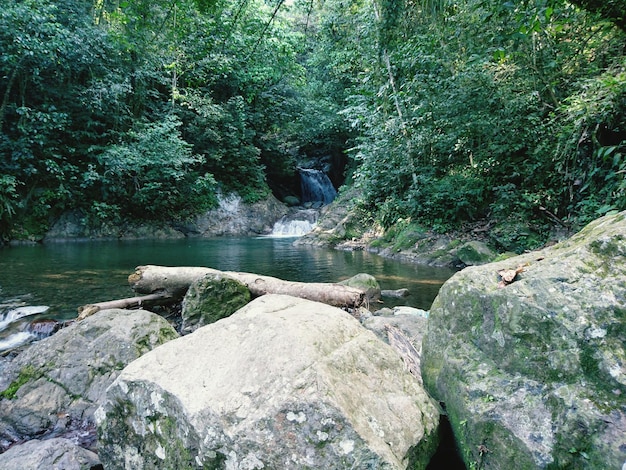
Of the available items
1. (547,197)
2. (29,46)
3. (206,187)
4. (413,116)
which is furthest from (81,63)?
(547,197)

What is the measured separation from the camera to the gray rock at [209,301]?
4805 millimetres

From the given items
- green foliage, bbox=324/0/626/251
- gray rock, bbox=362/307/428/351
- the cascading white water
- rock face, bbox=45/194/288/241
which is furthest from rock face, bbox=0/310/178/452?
the cascading white water

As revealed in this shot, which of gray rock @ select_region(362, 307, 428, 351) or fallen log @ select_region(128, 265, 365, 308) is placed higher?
→ fallen log @ select_region(128, 265, 365, 308)

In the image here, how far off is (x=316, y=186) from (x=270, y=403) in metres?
23.7

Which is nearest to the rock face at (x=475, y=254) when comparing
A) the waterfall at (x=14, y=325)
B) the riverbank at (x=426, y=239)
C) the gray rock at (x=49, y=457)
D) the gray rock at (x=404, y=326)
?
→ the riverbank at (x=426, y=239)

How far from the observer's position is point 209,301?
4898 mm

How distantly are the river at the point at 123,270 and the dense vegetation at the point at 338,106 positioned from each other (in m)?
2.80

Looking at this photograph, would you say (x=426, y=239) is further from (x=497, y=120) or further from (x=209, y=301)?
(x=209, y=301)

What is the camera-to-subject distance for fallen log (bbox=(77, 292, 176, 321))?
477 cm

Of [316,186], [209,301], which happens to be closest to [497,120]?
[209,301]

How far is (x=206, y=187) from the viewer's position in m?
20.2

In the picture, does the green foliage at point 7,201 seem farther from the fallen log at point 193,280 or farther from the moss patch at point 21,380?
the moss patch at point 21,380

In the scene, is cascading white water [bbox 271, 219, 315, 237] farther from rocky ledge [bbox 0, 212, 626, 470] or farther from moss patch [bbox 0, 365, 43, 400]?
rocky ledge [bbox 0, 212, 626, 470]

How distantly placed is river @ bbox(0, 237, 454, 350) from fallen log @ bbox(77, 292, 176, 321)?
0.62 m
